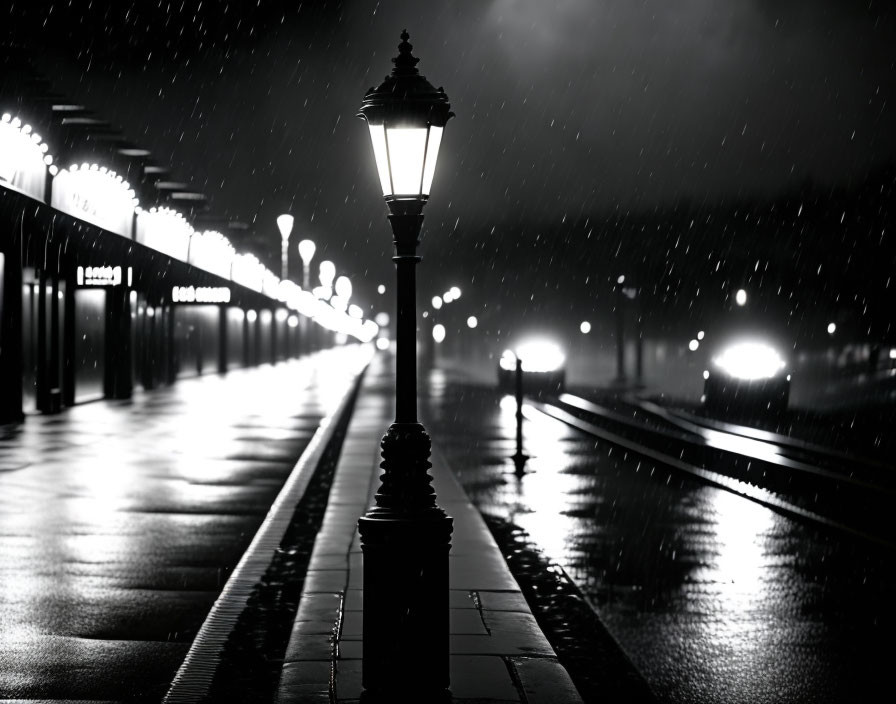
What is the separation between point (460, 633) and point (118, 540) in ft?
14.8

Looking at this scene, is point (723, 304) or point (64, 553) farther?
point (723, 304)

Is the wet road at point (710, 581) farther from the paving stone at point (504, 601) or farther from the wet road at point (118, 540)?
the wet road at point (118, 540)

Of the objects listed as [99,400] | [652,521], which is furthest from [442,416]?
[652,521]

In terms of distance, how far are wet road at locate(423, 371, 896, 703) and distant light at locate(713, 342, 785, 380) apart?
458 inches

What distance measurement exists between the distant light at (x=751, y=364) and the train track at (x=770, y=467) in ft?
5.27

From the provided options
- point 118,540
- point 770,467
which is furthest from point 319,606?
point 770,467

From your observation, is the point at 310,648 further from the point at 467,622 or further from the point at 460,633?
the point at 467,622

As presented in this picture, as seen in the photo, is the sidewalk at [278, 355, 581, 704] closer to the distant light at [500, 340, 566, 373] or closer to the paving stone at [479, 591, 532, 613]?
the paving stone at [479, 591, 532, 613]

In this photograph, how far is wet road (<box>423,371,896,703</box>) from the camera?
254 inches

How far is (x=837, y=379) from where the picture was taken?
49.2 meters

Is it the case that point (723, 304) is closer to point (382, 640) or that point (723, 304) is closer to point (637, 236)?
point (637, 236)

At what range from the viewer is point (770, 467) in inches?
572

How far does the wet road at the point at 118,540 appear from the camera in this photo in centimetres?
647

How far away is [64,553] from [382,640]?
15.8 ft
